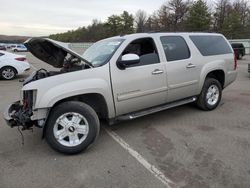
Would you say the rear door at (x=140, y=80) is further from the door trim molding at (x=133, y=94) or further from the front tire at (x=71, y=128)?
the front tire at (x=71, y=128)

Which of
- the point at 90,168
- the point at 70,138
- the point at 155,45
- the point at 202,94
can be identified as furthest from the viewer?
the point at 202,94

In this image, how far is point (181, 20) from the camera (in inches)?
2603

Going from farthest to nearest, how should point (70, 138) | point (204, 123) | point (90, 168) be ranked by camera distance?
point (204, 123) < point (70, 138) < point (90, 168)

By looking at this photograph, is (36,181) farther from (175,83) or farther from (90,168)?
(175,83)

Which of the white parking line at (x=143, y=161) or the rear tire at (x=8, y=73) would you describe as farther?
the rear tire at (x=8, y=73)

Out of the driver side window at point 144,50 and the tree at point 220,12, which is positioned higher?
the tree at point 220,12

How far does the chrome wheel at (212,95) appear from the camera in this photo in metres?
6.08

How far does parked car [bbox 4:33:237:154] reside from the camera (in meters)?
3.87

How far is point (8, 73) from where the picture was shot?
1173cm

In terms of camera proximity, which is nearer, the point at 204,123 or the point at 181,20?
the point at 204,123

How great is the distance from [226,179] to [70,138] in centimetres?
227

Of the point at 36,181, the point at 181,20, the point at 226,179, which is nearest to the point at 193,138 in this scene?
the point at 226,179

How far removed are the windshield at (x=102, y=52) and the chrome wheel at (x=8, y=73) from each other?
7.71 metres

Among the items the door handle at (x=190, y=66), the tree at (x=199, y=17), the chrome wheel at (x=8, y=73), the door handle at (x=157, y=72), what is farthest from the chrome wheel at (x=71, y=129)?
the tree at (x=199, y=17)
